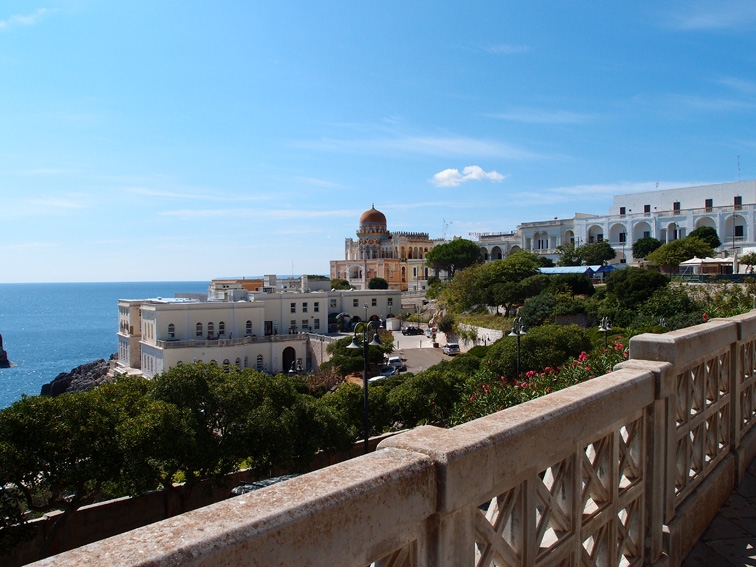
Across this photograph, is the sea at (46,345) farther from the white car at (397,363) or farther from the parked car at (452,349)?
the parked car at (452,349)

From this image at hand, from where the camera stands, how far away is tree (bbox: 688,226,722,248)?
55031 mm

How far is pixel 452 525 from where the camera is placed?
230cm

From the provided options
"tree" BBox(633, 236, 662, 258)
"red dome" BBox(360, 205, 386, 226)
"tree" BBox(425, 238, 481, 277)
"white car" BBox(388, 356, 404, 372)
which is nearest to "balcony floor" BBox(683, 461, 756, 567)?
"white car" BBox(388, 356, 404, 372)

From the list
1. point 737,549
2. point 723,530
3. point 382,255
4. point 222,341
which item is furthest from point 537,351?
point 382,255

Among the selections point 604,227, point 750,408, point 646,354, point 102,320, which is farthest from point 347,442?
point 102,320

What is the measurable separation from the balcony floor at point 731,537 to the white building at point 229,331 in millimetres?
A: 38218

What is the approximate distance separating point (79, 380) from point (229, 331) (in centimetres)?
1647

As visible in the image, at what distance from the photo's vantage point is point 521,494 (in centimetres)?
274

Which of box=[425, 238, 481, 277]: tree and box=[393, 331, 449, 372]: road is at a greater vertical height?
box=[425, 238, 481, 277]: tree

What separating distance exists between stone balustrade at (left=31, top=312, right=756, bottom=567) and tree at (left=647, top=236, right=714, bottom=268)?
48608mm

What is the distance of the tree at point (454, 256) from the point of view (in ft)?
253

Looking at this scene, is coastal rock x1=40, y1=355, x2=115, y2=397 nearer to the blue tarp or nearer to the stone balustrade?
the blue tarp

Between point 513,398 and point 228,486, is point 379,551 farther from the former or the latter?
point 228,486

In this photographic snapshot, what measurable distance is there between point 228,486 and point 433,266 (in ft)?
220
